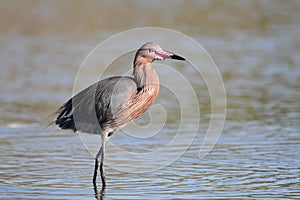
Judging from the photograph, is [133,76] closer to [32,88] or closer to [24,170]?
[24,170]

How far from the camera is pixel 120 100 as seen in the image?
319 inches

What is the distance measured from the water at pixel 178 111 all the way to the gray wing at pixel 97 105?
55cm

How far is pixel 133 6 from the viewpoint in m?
19.8

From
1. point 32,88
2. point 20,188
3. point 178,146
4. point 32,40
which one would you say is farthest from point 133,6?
point 20,188

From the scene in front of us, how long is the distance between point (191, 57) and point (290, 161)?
22.5 ft

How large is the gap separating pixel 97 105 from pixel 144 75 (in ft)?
2.02

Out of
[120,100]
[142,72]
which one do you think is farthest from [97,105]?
[142,72]

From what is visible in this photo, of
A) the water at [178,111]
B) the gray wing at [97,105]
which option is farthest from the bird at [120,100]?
the water at [178,111]

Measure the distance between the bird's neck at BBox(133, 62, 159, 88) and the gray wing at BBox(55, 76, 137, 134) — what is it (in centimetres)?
8

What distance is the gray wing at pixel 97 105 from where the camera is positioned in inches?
320

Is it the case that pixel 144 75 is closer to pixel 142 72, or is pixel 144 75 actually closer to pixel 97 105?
pixel 142 72

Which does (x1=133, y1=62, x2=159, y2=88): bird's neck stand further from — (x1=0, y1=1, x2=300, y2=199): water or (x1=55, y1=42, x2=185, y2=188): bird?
(x1=0, y1=1, x2=300, y2=199): water

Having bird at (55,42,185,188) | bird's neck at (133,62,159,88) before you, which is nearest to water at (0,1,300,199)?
bird at (55,42,185,188)

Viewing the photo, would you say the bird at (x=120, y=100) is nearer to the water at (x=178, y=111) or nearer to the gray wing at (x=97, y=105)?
the gray wing at (x=97, y=105)
